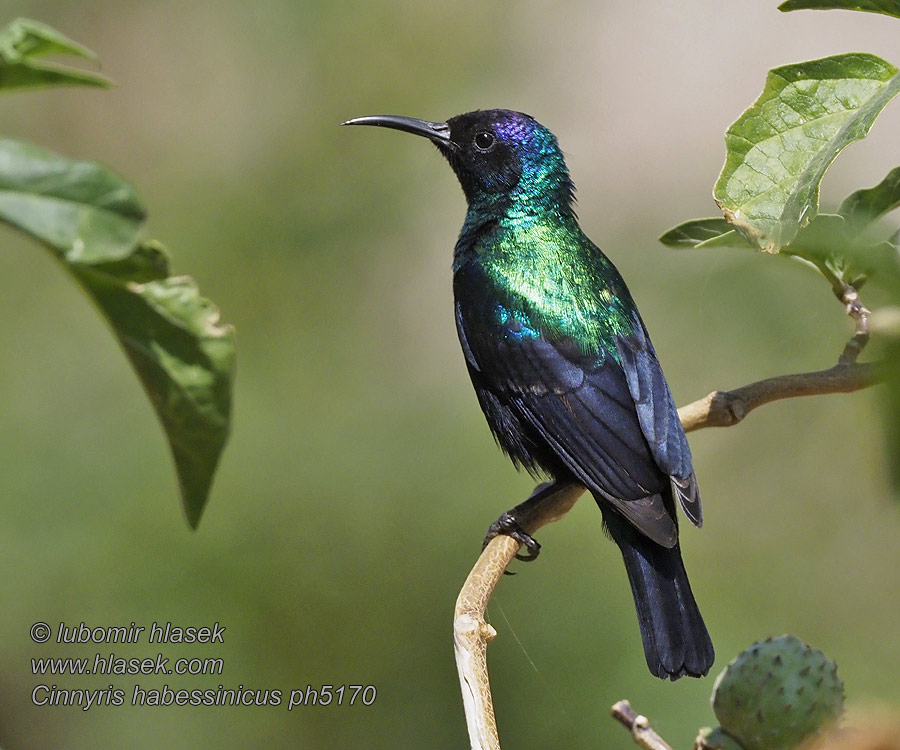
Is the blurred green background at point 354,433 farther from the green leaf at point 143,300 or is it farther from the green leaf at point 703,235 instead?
the green leaf at point 143,300

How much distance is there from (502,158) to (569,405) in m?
Answer: 0.92

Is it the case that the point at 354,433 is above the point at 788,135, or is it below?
below

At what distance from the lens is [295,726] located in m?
3.26

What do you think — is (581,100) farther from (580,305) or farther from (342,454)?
(580,305)

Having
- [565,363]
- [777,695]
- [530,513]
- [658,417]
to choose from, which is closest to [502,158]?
[565,363]

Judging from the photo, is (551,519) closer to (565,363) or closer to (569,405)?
(569,405)

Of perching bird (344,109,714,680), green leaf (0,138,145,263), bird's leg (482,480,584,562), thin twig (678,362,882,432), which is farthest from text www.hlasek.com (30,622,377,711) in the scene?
green leaf (0,138,145,263)

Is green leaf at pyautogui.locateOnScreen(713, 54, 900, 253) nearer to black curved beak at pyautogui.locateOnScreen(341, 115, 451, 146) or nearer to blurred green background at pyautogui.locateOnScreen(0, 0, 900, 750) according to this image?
blurred green background at pyautogui.locateOnScreen(0, 0, 900, 750)

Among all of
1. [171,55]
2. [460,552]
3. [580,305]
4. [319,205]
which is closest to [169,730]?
[460,552]

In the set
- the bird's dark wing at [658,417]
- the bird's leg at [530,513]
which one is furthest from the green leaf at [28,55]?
the bird's dark wing at [658,417]

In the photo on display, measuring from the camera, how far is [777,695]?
4.92ft

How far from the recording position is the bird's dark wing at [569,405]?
2531 mm

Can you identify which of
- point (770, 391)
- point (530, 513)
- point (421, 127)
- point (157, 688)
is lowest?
point (157, 688)

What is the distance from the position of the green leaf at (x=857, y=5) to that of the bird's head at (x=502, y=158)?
1.61m
